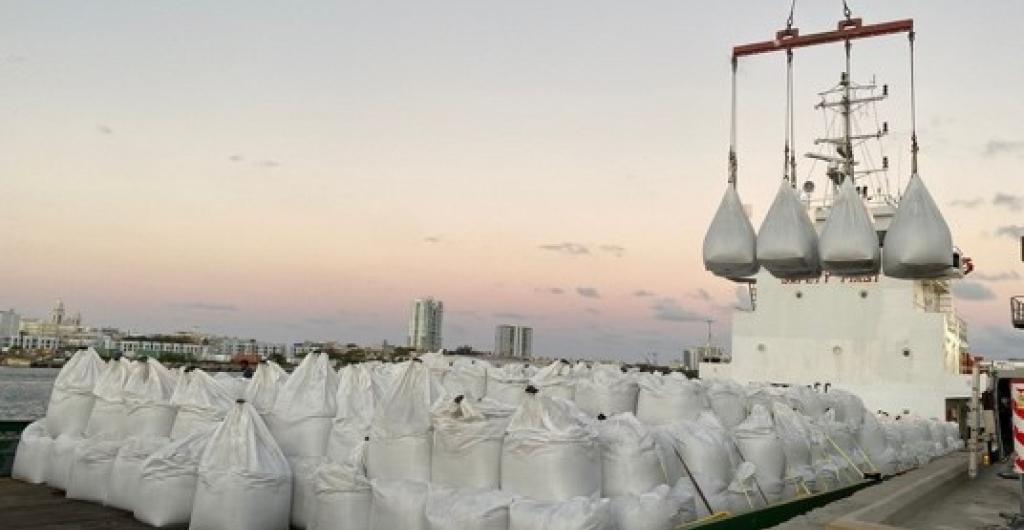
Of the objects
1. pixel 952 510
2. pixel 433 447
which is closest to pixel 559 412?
pixel 433 447

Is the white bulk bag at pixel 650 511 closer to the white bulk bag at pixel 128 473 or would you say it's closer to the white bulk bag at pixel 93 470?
the white bulk bag at pixel 128 473

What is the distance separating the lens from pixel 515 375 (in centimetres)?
864

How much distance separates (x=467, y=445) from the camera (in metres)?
4.93

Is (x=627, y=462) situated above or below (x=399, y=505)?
above

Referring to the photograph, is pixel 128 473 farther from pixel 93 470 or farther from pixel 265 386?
pixel 265 386

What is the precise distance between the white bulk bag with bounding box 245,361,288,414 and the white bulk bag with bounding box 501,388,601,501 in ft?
8.95

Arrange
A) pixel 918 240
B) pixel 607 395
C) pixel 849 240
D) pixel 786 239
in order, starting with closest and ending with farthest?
1. pixel 607 395
2. pixel 918 240
3. pixel 786 239
4. pixel 849 240

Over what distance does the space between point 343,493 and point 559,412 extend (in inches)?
64.1

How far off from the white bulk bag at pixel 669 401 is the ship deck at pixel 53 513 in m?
4.48

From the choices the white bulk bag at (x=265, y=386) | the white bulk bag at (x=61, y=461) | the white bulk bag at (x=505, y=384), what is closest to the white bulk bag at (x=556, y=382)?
the white bulk bag at (x=505, y=384)

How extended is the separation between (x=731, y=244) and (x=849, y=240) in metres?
1.45

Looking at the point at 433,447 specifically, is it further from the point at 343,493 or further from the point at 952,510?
the point at 952,510

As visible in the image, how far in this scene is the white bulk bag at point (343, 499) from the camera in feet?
17.2

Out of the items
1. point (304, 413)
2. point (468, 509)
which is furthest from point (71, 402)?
point (468, 509)
